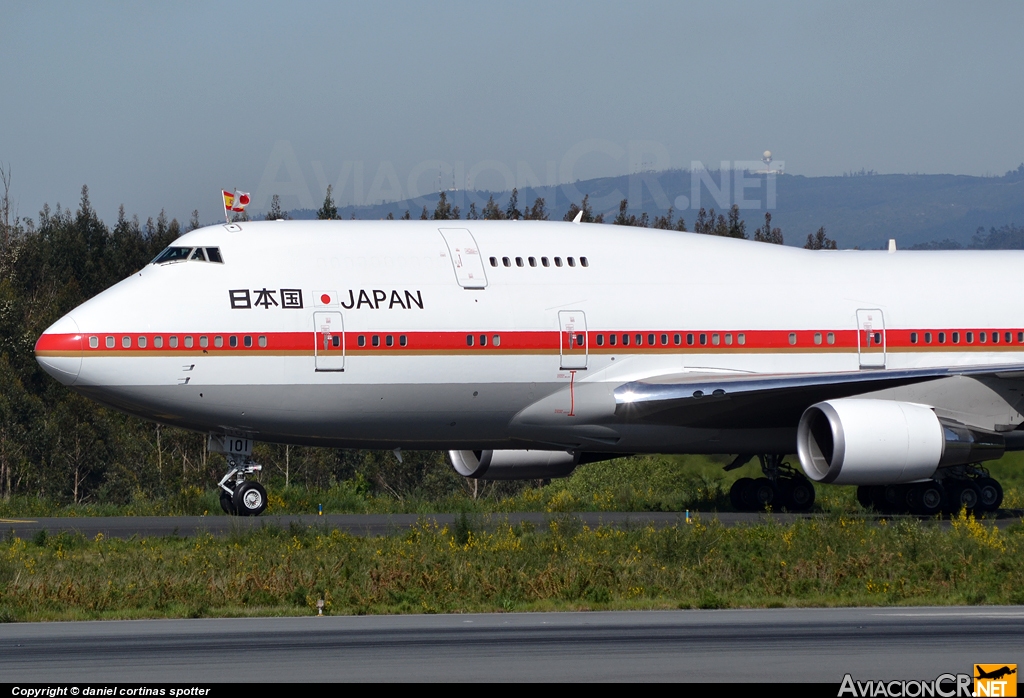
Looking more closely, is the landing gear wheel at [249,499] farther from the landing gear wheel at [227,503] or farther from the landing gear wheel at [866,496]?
the landing gear wheel at [866,496]

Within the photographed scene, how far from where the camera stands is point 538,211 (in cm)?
5497

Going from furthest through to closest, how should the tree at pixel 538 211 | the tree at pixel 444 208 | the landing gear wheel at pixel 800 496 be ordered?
1. the tree at pixel 444 208
2. the tree at pixel 538 211
3. the landing gear wheel at pixel 800 496

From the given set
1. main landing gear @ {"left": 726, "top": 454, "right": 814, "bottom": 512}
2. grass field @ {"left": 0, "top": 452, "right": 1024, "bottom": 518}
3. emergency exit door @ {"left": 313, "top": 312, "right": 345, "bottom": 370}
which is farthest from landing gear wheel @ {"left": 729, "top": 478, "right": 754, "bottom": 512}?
emergency exit door @ {"left": 313, "top": 312, "right": 345, "bottom": 370}

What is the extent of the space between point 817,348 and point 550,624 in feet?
41.4

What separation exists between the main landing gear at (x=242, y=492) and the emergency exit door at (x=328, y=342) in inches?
83.6

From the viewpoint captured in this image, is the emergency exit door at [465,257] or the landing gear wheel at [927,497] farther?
the landing gear wheel at [927,497]

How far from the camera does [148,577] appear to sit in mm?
15828

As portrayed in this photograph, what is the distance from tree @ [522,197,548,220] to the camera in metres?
53.0

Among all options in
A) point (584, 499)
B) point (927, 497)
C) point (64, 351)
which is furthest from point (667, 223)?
point (64, 351)

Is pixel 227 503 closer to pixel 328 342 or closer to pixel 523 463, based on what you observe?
pixel 328 342

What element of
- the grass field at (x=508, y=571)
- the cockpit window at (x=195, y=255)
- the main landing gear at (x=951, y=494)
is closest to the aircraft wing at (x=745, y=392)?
the main landing gear at (x=951, y=494)

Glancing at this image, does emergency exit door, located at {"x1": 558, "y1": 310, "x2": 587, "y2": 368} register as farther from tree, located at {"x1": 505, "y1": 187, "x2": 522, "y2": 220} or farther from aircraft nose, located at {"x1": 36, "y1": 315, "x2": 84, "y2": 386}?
tree, located at {"x1": 505, "y1": 187, "x2": 522, "y2": 220}

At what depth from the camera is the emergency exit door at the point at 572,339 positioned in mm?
23234

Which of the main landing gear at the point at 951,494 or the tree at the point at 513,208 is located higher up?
the tree at the point at 513,208
